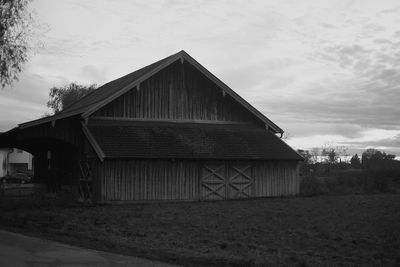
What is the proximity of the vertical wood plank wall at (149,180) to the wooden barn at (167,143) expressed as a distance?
5 centimetres

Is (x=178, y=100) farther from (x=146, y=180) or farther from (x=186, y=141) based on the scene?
(x=146, y=180)

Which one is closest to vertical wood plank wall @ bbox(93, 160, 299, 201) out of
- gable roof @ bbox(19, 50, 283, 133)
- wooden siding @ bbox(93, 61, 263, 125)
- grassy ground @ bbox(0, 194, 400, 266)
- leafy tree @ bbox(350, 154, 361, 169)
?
grassy ground @ bbox(0, 194, 400, 266)

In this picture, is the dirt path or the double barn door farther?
the double barn door

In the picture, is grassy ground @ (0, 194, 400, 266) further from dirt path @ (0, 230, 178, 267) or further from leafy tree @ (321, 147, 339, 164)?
leafy tree @ (321, 147, 339, 164)

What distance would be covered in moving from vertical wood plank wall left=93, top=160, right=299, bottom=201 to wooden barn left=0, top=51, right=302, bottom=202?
5 cm

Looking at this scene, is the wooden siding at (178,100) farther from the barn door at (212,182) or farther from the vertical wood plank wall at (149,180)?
the barn door at (212,182)

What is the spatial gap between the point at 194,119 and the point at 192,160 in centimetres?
362

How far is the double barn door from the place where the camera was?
86.7 ft

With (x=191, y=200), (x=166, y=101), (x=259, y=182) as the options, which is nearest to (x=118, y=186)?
(x=191, y=200)

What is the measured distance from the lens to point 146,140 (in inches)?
1000

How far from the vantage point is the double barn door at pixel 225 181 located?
2644 centimetres

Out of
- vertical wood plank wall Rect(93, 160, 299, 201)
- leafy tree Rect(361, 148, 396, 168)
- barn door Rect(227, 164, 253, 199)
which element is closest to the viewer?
vertical wood plank wall Rect(93, 160, 299, 201)

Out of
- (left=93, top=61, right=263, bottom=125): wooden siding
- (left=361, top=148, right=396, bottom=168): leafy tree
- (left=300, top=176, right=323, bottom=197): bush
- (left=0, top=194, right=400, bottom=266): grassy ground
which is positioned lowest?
(left=0, top=194, right=400, bottom=266): grassy ground

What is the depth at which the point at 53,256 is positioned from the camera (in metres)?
10.4
